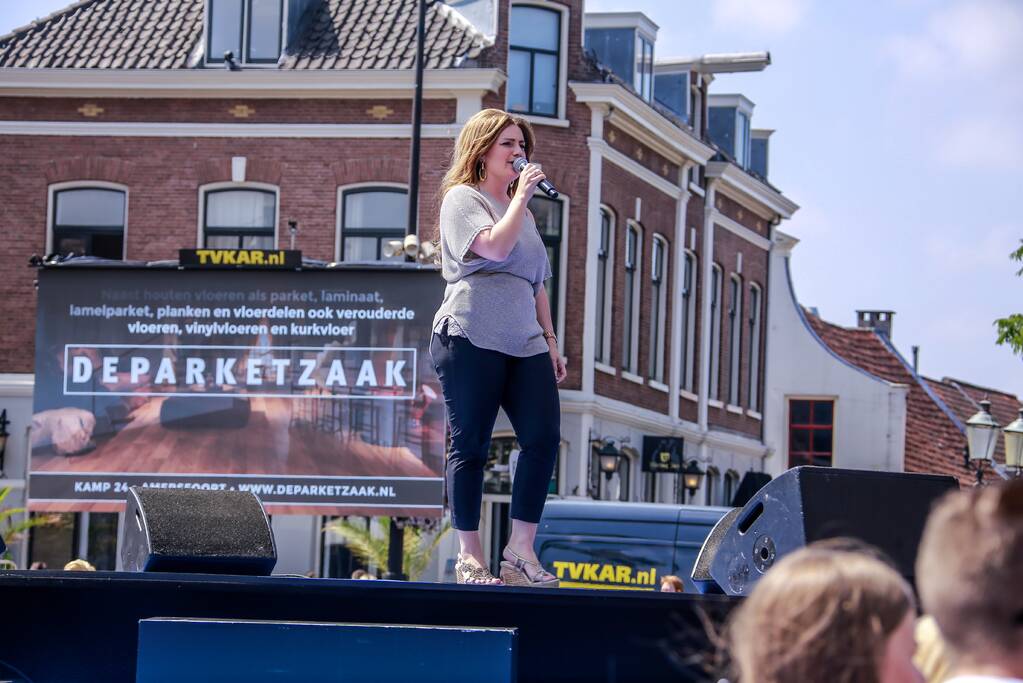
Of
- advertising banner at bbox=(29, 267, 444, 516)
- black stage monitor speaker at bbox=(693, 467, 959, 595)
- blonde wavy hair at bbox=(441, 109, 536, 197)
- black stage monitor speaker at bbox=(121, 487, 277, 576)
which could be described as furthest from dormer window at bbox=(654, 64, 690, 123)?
black stage monitor speaker at bbox=(693, 467, 959, 595)

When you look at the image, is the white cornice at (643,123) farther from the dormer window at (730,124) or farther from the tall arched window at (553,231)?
the dormer window at (730,124)

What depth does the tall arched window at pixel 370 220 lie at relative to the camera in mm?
24219

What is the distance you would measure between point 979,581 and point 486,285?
10.7 feet

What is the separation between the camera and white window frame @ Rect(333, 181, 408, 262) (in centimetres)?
2438

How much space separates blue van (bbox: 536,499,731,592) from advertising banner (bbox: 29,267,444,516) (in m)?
5.35

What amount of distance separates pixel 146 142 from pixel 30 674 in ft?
68.5

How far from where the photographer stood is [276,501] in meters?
18.9

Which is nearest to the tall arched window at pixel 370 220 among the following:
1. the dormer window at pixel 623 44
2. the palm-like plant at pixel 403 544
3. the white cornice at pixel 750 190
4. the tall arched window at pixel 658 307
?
the palm-like plant at pixel 403 544

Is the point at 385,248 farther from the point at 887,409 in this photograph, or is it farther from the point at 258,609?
the point at 258,609

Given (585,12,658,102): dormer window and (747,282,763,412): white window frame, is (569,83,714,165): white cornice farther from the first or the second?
(747,282,763,412): white window frame

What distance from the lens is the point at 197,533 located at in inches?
205

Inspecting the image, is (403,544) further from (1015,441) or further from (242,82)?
(1015,441)

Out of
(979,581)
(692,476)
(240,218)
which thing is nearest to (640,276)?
(692,476)

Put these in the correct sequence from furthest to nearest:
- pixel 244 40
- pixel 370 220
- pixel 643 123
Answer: pixel 643 123
pixel 244 40
pixel 370 220
